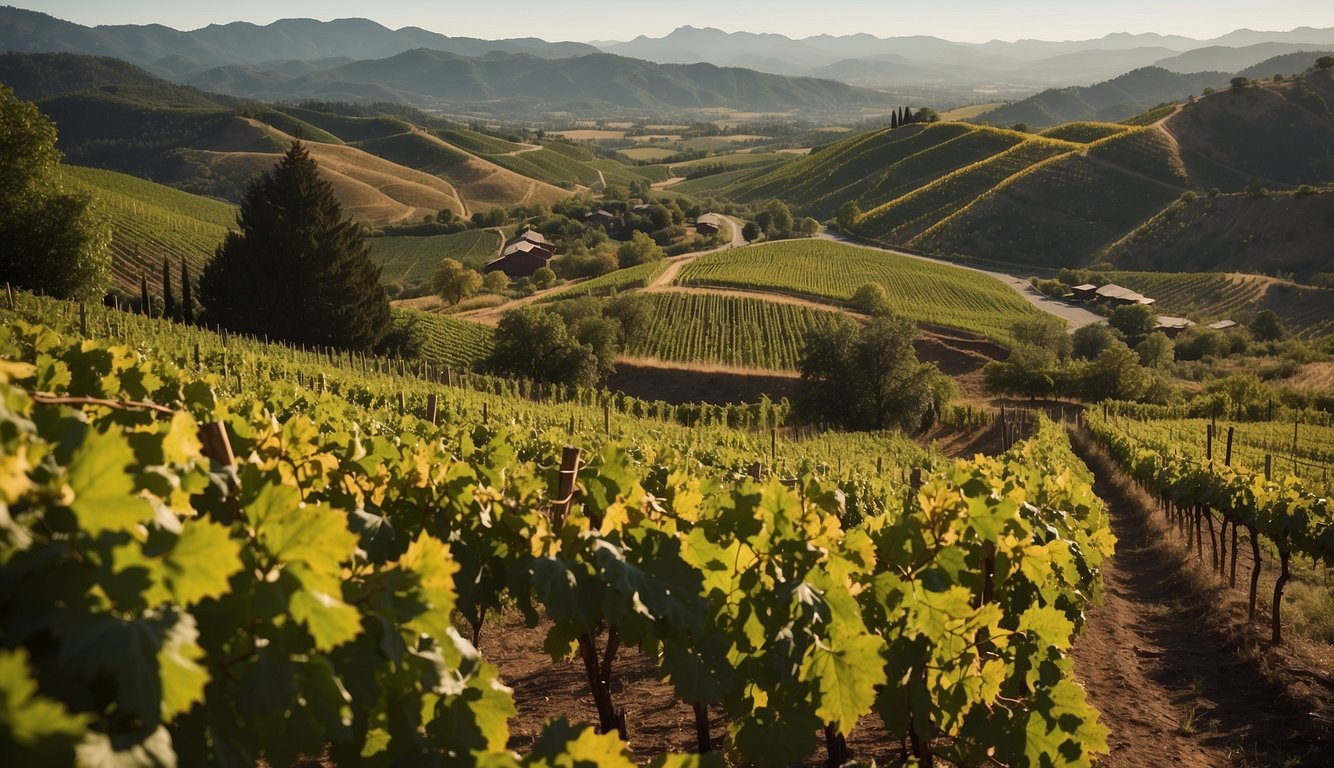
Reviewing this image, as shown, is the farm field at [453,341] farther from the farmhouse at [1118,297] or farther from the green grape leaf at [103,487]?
the farmhouse at [1118,297]

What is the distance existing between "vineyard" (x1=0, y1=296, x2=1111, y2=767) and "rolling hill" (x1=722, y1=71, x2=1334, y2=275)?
3899 inches

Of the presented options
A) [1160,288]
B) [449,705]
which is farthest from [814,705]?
[1160,288]

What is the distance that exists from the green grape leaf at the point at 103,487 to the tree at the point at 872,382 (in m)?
37.9

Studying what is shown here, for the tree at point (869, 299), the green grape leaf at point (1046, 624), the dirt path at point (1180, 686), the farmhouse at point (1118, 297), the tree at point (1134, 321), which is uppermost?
the green grape leaf at point (1046, 624)

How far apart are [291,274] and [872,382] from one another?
2381 centimetres

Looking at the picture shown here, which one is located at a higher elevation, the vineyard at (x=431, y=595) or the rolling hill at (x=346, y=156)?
the rolling hill at (x=346, y=156)

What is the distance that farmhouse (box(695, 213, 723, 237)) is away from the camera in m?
106

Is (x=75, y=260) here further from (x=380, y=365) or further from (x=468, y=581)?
(x=468, y=581)

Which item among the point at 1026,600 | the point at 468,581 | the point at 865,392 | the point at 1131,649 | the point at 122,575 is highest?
the point at 122,575

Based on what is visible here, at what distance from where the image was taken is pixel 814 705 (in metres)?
3.99

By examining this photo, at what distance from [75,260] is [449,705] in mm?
35081

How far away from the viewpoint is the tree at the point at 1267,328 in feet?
225

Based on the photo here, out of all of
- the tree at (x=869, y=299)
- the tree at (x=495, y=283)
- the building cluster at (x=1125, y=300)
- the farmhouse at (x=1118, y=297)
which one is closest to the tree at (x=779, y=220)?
the building cluster at (x=1125, y=300)

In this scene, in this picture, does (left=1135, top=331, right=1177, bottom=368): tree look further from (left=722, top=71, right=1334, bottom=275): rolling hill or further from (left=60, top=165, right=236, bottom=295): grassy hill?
(left=60, top=165, right=236, bottom=295): grassy hill
